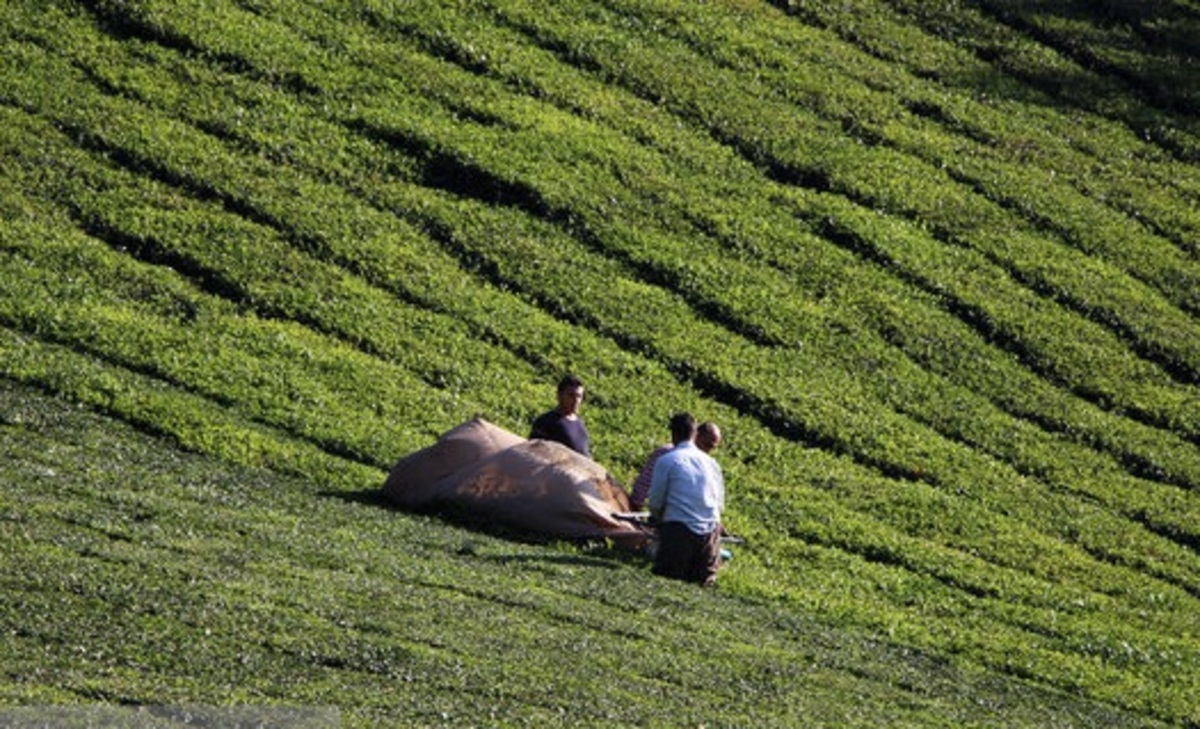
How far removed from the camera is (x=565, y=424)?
91.0 feet

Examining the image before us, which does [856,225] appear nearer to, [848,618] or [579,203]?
[579,203]

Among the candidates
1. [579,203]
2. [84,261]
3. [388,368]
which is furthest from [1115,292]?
[84,261]

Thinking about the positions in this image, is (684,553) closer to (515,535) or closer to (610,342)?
(515,535)

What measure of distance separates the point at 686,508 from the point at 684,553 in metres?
0.68

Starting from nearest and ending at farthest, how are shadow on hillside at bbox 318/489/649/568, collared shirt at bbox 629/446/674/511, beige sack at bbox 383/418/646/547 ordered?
shadow on hillside at bbox 318/489/649/568, beige sack at bbox 383/418/646/547, collared shirt at bbox 629/446/674/511

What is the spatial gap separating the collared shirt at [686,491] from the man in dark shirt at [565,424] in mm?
2554

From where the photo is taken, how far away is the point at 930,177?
4744 cm

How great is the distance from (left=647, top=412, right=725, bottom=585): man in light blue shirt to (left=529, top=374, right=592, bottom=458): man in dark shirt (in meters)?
2.12

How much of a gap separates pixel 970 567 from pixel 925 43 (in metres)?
26.2

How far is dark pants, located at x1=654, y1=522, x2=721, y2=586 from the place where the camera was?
25375 mm

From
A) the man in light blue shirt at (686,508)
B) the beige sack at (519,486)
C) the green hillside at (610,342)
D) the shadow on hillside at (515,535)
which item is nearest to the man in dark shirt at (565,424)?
the beige sack at (519,486)

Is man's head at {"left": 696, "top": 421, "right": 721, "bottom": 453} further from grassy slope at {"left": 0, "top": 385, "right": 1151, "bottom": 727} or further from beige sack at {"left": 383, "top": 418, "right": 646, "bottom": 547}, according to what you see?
grassy slope at {"left": 0, "top": 385, "right": 1151, "bottom": 727}

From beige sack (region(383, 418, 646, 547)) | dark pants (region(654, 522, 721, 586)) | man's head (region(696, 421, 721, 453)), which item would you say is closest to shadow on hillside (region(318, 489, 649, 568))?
beige sack (region(383, 418, 646, 547))

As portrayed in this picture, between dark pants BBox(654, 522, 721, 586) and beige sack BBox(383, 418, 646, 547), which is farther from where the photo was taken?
beige sack BBox(383, 418, 646, 547)
